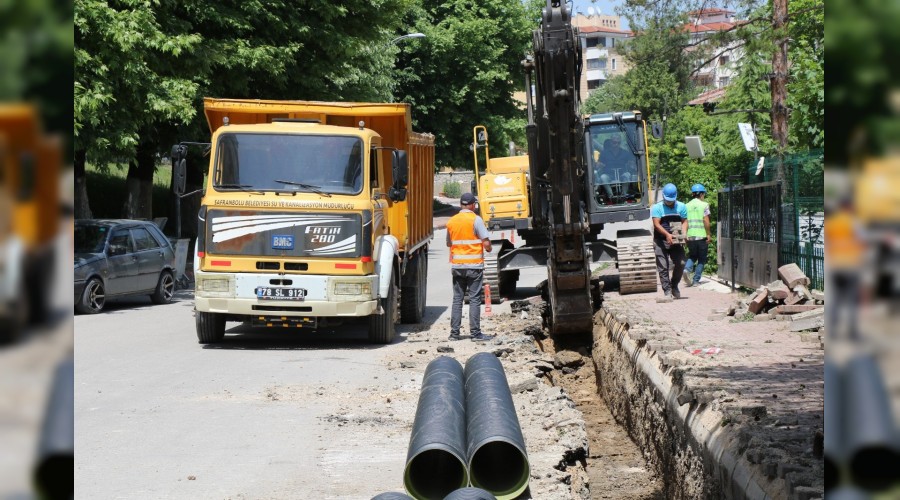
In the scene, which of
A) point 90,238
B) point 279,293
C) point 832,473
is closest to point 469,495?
point 832,473

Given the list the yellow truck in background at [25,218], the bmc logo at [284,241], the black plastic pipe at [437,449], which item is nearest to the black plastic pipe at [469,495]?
the black plastic pipe at [437,449]

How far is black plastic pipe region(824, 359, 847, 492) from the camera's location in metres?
1.39

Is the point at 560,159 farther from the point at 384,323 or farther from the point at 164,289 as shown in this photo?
the point at 164,289

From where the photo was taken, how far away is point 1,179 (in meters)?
1.17

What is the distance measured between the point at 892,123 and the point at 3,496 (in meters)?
1.08

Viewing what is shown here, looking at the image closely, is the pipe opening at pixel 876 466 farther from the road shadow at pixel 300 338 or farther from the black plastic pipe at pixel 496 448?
the road shadow at pixel 300 338

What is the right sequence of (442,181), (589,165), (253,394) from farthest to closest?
1. (442,181)
2. (589,165)
3. (253,394)

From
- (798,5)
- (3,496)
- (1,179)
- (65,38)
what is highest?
(798,5)

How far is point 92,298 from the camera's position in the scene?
60.7 feet

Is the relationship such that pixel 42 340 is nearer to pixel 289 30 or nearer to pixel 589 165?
pixel 589 165

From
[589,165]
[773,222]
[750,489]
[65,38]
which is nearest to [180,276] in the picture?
[589,165]

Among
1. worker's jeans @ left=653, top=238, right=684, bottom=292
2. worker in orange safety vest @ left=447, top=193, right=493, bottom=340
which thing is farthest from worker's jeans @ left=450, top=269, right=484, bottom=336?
worker's jeans @ left=653, top=238, right=684, bottom=292

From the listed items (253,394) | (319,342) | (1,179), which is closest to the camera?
(1,179)

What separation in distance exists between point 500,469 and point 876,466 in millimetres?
5700
